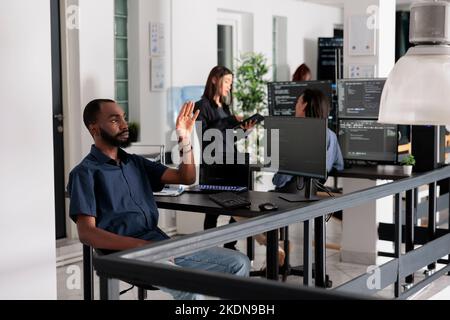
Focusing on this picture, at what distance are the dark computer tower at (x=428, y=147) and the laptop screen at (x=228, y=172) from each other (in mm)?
1514

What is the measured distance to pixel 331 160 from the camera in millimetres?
5160

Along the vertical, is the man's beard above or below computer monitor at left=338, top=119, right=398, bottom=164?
above

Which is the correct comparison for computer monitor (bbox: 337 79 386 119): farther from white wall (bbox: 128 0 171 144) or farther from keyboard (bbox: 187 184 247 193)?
white wall (bbox: 128 0 171 144)

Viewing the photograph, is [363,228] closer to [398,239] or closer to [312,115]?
[312,115]

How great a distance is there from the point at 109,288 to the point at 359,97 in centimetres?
400

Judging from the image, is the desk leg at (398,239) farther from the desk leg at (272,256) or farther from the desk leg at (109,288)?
the desk leg at (109,288)

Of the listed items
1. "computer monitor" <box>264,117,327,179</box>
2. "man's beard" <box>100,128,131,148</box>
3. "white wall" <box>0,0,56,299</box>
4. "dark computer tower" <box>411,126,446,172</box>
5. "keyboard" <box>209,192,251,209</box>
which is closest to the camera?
"white wall" <box>0,0,56,299</box>

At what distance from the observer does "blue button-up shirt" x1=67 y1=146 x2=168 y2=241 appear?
10.9 ft

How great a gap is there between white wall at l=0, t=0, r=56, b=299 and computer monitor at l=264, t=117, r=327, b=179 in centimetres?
159

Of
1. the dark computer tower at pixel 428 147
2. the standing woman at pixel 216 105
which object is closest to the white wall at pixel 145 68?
the standing woman at pixel 216 105

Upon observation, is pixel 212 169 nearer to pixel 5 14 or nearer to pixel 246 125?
pixel 246 125

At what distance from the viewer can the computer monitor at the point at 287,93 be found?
5.73 metres

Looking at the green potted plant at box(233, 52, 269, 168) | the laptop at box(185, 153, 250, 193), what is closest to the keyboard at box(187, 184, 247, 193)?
the laptop at box(185, 153, 250, 193)
